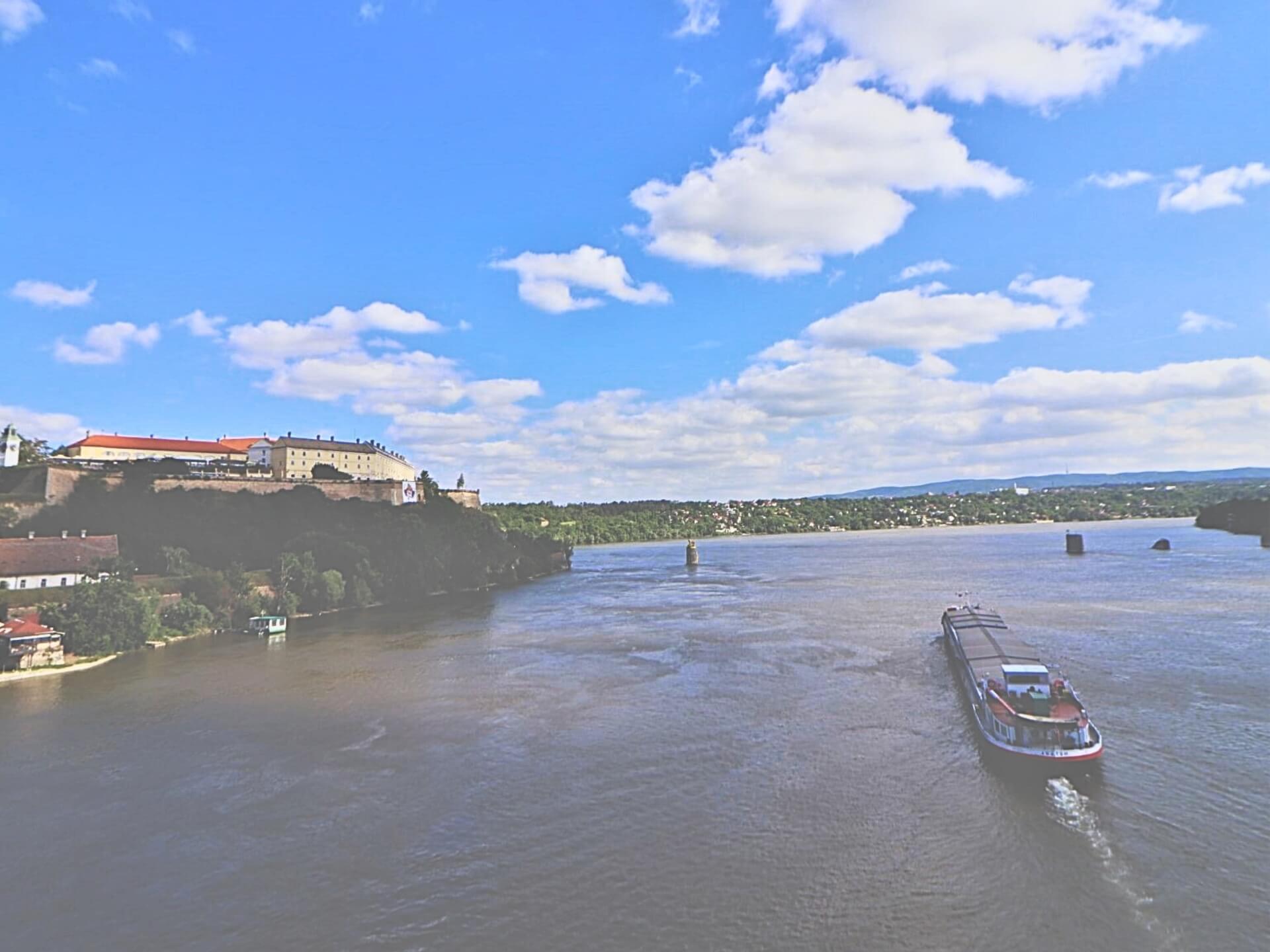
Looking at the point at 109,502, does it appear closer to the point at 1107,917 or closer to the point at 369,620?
the point at 369,620

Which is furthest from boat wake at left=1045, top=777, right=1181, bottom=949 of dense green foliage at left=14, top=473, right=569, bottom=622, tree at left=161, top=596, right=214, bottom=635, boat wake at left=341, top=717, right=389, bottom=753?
dense green foliage at left=14, top=473, right=569, bottom=622

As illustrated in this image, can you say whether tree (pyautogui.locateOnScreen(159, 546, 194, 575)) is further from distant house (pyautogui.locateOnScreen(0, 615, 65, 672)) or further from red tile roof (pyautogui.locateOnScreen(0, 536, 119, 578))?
distant house (pyautogui.locateOnScreen(0, 615, 65, 672))

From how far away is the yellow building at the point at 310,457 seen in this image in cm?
6719

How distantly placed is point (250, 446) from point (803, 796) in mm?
65588

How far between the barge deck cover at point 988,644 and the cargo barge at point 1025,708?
3 centimetres

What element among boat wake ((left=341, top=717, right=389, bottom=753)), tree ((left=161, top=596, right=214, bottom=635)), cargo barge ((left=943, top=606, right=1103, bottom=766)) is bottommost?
boat wake ((left=341, top=717, right=389, bottom=753))

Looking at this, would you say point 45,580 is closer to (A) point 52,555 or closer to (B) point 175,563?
(A) point 52,555

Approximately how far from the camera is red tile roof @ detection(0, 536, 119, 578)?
33.9 meters

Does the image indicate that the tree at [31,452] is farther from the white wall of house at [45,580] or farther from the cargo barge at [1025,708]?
the cargo barge at [1025,708]

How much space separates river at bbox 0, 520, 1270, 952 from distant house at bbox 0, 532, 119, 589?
676cm

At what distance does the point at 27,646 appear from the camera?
29.6m

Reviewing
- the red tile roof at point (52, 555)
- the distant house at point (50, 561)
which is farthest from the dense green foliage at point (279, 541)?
the distant house at point (50, 561)

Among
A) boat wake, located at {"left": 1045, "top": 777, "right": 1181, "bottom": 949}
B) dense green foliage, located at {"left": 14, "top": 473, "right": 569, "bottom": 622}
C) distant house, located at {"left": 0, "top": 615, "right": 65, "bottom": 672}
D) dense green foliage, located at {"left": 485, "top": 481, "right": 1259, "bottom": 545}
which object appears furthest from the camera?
dense green foliage, located at {"left": 485, "top": 481, "right": 1259, "bottom": 545}

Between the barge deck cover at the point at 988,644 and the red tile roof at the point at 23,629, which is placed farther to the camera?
the red tile roof at the point at 23,629
